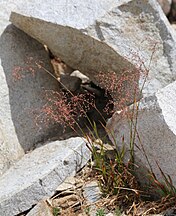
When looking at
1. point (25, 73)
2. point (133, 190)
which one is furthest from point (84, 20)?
point (133, 190)

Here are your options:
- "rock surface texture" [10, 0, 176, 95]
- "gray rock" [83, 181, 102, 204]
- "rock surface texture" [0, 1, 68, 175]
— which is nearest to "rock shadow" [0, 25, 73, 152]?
"rock surface texture" [0, 1, 68, 175]

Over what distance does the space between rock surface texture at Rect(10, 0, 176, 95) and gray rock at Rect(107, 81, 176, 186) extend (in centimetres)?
45

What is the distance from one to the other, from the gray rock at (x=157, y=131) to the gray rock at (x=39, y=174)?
322mm

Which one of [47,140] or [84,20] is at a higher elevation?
[84,20]

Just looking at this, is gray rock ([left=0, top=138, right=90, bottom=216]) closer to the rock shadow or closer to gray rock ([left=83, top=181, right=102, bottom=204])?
gray rock ([left=83, top=181, right=102, bottom=204])

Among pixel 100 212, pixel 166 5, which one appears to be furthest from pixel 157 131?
pixel 166 5

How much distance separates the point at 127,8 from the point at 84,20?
0.27 meters

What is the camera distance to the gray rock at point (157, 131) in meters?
2.71

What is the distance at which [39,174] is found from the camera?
295 centimetres

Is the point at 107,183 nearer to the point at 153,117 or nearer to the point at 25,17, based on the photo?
the point at 153,117

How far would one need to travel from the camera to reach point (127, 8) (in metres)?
3.34

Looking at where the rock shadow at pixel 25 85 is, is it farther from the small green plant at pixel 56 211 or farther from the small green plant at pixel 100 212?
the small green plant at pixel 100 212

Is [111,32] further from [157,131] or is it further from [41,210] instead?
[41,210]

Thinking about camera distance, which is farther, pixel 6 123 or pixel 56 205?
pixel 6 123
